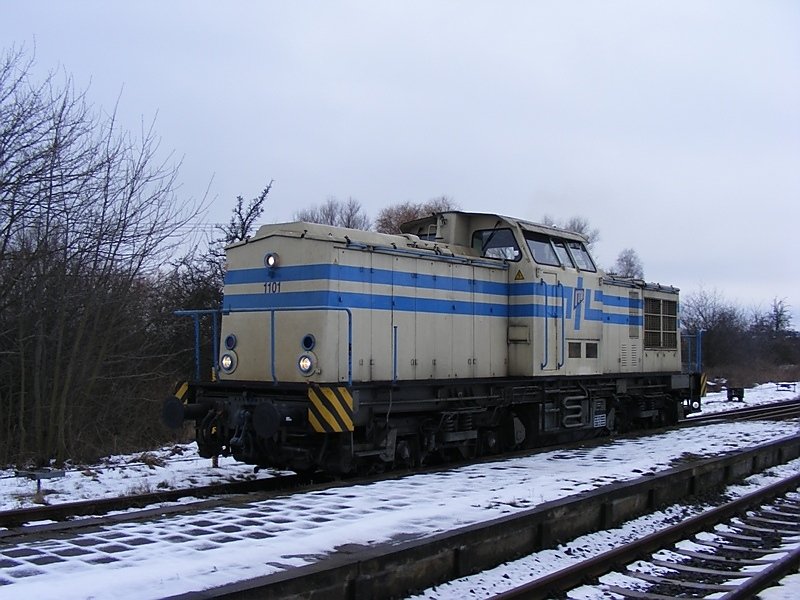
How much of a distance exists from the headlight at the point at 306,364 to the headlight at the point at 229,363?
125 centimetres

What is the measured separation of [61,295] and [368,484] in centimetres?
675

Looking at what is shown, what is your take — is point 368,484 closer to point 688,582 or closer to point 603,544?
point 603,544

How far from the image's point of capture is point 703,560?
22.4 feet

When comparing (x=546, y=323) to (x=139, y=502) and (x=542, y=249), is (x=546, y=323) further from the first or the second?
(x=139, y=502)

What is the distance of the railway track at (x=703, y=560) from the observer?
5.80 meters

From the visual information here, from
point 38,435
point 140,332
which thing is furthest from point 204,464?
point 140,332

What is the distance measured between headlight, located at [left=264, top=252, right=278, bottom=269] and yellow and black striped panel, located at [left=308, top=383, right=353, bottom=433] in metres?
1.86

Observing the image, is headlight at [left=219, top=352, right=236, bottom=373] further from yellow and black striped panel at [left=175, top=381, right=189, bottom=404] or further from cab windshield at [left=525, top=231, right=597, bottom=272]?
cab windshield at [left=525, top=231, right=597, bottom=272]

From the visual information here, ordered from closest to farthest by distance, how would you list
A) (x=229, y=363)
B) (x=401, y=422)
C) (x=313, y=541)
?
(x=313, y=541) < (x=401, y=422) < (x=229, y=363)

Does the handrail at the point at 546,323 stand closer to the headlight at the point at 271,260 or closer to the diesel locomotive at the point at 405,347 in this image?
Answer: the diesel locomotive at the point at 405,347

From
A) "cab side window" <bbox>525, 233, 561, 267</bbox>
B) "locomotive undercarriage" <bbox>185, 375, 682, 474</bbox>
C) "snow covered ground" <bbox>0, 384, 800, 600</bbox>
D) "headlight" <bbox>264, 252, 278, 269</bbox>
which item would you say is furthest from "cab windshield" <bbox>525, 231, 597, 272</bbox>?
"headlight" <bbox>264, 252, 278, 269</bbox>

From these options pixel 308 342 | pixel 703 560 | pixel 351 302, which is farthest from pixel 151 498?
pixel 703 560

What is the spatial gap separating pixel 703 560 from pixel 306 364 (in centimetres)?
471

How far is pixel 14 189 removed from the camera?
11.6 m
